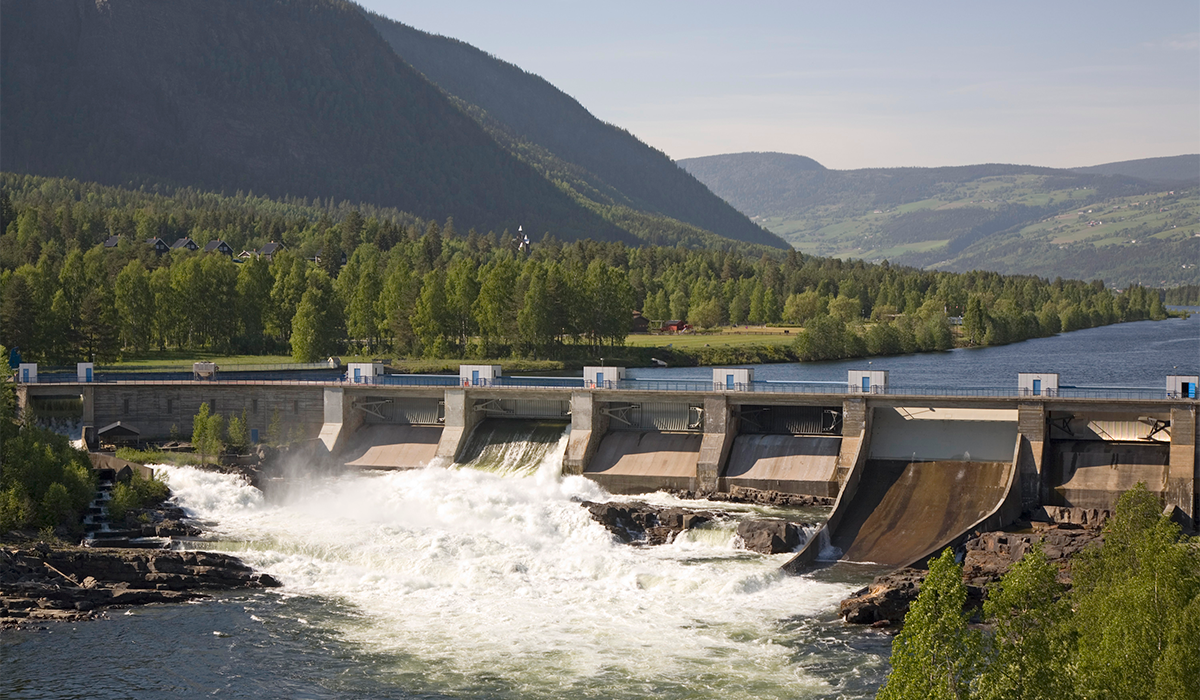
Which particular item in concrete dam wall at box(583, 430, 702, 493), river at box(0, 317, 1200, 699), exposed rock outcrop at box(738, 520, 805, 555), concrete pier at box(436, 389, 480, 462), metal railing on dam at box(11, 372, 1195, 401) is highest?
metal railing on dam at box(11, 372, 1195, 401)

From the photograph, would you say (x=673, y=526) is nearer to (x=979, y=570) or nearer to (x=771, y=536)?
(x=771, y=536)

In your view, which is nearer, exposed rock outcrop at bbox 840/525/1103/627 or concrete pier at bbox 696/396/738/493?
exposed rock outcrop at bbox 840/525/1103/627

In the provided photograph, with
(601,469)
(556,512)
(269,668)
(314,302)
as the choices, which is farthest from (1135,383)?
(269,668)

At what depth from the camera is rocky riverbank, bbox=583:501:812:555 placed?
5778cm

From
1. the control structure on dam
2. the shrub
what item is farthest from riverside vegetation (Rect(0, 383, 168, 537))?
the control structure on dam

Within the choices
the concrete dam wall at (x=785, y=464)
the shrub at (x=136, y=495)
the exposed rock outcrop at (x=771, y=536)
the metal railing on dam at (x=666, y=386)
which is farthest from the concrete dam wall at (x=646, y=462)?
the shrub at (x=136, y=495)

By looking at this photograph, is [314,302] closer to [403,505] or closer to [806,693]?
[403,505]

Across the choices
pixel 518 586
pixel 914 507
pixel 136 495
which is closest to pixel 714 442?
pixel 914 507

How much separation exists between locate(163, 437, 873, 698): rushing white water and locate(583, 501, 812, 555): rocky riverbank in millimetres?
771

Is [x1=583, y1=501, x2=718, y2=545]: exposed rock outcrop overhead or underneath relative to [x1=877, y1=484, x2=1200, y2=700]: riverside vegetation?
underneath

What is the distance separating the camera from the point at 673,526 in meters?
60.8

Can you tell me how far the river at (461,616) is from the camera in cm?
4275

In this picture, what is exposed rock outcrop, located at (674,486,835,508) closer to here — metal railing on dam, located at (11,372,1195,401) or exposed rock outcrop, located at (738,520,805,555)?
metal railing on dam, located at (11,372,1195,401)

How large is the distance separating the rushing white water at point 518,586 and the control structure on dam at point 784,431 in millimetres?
4900
